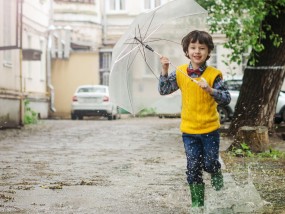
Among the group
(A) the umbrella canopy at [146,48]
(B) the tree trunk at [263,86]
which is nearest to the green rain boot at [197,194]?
(A) the umbrella canopy at [146,48]

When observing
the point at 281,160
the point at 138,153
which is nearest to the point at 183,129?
the point at 281,160

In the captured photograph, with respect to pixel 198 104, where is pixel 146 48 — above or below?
above

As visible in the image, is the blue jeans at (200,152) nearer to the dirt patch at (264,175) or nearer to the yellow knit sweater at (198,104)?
the yellow knit sweater at (198,104)

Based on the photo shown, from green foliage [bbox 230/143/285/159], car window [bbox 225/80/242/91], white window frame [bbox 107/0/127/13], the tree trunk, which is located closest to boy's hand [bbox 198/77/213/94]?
green foliage [bbox 230/143/285/159]

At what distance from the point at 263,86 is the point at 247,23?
1.64 m

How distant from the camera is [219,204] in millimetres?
6312

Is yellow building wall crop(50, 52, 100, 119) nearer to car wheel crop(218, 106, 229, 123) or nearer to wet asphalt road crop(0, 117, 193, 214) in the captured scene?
car wheel crop(218, 106, 229, 123)

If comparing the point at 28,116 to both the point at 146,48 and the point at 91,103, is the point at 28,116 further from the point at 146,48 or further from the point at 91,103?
the point at 146,48

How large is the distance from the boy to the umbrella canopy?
0.73 meters

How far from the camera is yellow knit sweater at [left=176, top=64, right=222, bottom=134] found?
567 centimetres

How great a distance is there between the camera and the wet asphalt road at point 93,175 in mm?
6504

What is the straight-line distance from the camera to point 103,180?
27.9 ft

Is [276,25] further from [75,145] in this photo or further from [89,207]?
[89,207]

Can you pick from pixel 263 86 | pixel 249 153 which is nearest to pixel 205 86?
pixel 249 153
